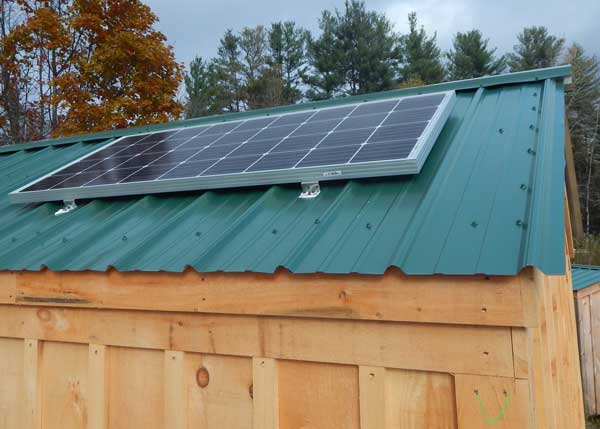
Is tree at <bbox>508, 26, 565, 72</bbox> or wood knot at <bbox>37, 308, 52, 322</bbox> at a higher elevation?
tree at <bbox>508, 26, 565, 72</bbox>

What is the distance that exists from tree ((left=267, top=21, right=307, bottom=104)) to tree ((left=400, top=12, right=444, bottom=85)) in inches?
290

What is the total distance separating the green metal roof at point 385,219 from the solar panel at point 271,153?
0.16m

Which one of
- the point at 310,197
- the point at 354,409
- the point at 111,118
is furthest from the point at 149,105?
the point at 354,409

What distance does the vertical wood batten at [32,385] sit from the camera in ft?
14.6

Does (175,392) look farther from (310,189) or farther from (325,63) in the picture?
(325,63)

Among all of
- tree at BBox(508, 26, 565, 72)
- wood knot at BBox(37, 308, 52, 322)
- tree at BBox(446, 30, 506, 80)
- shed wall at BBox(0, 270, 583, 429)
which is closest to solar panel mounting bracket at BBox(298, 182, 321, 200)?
shed wall at BBox(0, 270, 583, 429)

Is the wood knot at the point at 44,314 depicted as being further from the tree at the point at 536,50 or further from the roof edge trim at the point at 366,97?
the tree at the point at 536,50

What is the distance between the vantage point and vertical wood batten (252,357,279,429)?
139 inches

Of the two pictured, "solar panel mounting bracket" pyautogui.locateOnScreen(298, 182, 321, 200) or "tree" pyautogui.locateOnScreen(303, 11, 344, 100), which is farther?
"tree" pyautogui.locateOnScreen(303, 11, 344, 100)

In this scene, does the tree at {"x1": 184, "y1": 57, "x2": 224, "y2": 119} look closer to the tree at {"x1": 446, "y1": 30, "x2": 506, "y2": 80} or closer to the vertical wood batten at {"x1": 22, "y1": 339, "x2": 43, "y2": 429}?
the tree at {"x1": 446, "y1": 30, "x2": 506, "y2": 80}

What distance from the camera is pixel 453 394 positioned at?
10.0 ft

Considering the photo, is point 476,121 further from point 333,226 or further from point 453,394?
point 453,394

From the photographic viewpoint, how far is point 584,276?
1044cm

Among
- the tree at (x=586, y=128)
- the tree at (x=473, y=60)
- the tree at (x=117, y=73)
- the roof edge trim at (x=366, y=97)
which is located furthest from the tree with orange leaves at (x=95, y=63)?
the tree at (x=586, y=128)
